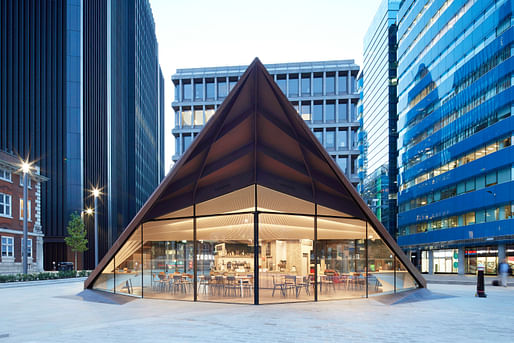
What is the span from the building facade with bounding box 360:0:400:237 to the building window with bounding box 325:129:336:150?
18905 mm

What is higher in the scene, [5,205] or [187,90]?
[187,90]

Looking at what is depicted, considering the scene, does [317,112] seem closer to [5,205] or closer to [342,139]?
[342,139]

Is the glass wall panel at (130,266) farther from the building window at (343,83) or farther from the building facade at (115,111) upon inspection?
the building window at (343,83)

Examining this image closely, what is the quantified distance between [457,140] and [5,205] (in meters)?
48.5

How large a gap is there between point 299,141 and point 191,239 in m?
5.83

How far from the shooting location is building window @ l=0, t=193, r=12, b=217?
4222cm

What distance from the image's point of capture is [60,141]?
194 feet

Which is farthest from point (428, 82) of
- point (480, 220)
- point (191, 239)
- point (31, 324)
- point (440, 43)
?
point (31, 324)

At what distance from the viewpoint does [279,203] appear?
17.4m

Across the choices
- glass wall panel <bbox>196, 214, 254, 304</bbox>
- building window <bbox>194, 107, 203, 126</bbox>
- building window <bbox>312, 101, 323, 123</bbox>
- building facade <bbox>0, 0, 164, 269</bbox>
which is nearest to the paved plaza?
glass wall panel <bbox>196, 214, 254, 304</bbox>

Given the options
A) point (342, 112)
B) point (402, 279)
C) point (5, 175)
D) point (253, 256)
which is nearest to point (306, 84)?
point (342, 112)

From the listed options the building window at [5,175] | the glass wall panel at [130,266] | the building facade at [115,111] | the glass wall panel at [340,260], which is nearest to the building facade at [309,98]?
the building facade at [115,111]

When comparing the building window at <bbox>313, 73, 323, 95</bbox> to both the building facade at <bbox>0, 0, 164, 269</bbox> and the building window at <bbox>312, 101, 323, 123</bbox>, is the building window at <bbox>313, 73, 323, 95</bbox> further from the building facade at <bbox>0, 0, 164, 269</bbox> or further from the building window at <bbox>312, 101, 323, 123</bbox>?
the building facade at <bbox>0, 0, 164, 269</bbox>

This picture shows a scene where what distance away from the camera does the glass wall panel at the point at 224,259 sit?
679 inches
